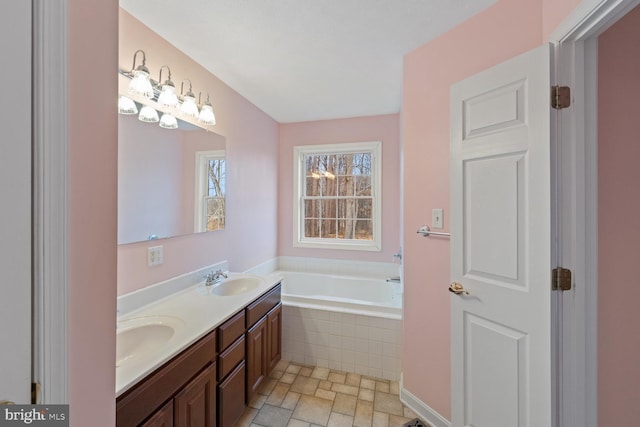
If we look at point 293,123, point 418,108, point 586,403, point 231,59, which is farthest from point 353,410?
point 293,123

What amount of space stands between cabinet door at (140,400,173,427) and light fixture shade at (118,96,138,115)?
1.48 m

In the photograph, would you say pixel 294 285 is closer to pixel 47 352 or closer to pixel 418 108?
pixel 418 108

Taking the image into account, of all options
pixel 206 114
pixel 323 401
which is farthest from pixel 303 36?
pixel 323 401

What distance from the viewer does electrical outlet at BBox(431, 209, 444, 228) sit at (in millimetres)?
1689

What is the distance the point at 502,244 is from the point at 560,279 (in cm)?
24

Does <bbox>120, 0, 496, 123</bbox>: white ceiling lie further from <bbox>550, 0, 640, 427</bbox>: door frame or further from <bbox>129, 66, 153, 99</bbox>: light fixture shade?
<bbox>550, 0, 640, 427</bbox>: door frame

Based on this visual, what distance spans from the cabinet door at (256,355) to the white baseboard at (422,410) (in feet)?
3.37

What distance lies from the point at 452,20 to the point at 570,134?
0.98m

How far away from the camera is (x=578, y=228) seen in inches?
42.9

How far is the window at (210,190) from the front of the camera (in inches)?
81.3

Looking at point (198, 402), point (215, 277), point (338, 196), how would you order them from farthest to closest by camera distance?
point (338, 196) < point (215, 277) < point (198, 402)

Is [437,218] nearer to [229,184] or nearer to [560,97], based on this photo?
[560,97]

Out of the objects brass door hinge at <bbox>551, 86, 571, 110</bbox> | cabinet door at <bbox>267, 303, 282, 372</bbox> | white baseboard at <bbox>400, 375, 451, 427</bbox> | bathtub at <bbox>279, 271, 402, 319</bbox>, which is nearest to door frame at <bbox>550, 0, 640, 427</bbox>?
brass door hinge at <bbox>551, 86, 571, 110</bbox>

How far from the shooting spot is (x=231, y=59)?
1994mm
